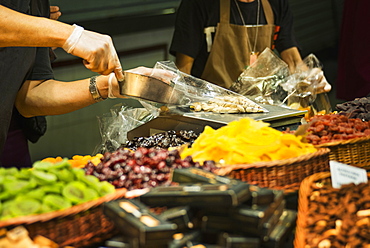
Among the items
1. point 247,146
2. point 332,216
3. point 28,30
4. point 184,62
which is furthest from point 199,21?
point 332,216

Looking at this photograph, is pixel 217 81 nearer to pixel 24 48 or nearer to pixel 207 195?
pixel 24 48

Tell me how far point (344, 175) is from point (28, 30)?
1384 millimetres

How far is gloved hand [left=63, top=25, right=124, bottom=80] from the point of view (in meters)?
1.97

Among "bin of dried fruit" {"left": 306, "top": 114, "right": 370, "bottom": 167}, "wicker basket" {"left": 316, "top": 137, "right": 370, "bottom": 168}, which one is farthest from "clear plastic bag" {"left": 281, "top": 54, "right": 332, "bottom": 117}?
"wicker basket" {"left": 316, "top": 137, "right": 370, "bottom": 168}

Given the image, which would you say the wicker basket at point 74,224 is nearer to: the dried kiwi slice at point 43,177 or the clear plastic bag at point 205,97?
the dried kiwi slice at point 43,177

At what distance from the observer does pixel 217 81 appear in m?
3.52

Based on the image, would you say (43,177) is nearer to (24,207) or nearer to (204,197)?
(24,207)

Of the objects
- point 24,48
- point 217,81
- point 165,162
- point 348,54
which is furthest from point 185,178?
point 348,54

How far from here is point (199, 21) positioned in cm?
335

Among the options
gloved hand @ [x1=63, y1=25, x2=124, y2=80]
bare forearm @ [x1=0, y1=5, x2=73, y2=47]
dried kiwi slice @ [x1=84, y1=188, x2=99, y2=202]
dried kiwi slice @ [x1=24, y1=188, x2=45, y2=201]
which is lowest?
dried kiwi slice @ [x1=84, y1=188, x2=99, y2=202]

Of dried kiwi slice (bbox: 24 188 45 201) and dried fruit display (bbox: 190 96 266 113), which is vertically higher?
dried kiwi slice (bbox: 24 188 45 201)

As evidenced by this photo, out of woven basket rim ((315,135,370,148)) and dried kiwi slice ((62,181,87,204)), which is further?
woven basket rim ((315,135,370,148))

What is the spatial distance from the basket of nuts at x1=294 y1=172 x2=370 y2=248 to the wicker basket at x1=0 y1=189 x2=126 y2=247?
20.7 inches

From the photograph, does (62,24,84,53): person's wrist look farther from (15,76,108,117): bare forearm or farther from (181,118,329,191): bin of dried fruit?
(181,118,329,191): bin of dried fruit
